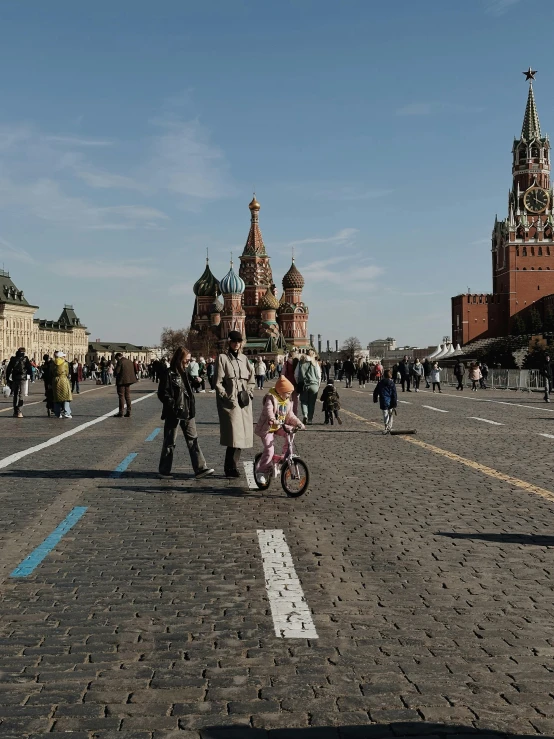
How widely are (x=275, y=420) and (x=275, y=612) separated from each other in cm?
465

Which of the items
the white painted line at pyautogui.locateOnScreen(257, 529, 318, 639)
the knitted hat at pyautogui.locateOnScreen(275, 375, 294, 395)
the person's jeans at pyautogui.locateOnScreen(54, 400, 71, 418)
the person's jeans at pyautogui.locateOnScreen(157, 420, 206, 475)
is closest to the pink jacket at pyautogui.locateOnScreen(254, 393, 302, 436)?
the knitted hat at pyautogui.locateOnScreen(275, 375, 294, 395)

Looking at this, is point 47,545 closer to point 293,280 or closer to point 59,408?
point 59,408

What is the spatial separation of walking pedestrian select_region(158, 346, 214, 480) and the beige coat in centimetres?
64

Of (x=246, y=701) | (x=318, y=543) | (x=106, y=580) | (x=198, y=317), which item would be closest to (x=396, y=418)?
(x=318, y=543)

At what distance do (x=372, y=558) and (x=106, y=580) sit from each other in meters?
1.95

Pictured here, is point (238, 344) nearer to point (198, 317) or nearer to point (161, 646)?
point (161, 646)

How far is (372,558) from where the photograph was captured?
6.39m

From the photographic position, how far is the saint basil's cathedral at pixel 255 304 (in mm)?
128125

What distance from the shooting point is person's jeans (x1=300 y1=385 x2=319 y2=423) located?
1869 cm

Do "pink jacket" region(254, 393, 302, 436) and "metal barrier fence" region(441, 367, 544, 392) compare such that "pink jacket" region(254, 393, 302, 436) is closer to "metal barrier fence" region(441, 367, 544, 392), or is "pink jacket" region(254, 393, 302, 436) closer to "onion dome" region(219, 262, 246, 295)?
"metal barrier fence" region(441, 367, 544, 392)

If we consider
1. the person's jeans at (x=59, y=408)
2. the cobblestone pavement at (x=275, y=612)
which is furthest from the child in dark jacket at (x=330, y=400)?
the cobblestone pavement at (x=275, y=612)

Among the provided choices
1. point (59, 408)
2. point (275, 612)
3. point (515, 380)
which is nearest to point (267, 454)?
point (275, 612)

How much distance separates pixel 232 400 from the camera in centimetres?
1005

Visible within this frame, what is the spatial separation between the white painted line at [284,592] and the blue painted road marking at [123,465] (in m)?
4.30
